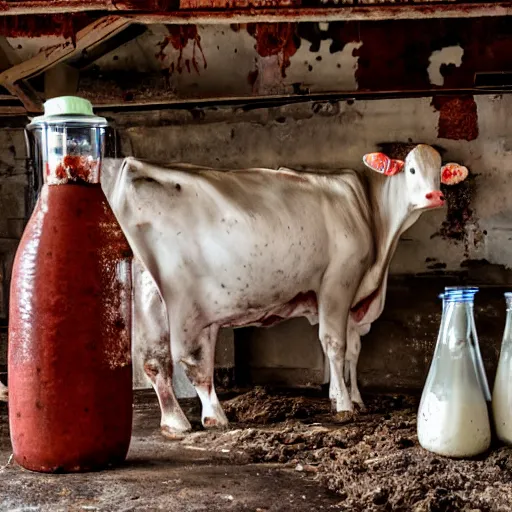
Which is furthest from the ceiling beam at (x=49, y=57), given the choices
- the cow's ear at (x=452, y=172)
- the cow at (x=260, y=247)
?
the cow's ear at (x=452, y=172)

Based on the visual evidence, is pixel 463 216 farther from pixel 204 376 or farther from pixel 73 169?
pixel 73 169

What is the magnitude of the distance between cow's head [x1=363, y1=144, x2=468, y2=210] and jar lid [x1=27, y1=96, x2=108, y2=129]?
2429 millimetres

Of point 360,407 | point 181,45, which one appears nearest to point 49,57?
point 181,45

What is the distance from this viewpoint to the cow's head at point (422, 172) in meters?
4.37

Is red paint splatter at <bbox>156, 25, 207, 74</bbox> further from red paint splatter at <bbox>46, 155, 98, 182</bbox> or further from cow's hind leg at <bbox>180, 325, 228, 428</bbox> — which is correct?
red paint splatter at <bbox>46, 155, 98, 182</bbox>

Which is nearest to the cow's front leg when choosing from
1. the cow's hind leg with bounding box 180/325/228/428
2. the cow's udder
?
the cow's udder

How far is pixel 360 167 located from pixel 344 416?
6.26ft

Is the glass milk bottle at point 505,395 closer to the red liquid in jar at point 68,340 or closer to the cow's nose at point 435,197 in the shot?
the red liquid in jar at point 68,340

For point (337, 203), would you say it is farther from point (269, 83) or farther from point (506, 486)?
point (506, 486)

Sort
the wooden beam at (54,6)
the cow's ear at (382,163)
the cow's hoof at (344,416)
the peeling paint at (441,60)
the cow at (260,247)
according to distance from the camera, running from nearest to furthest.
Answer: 1. the wooden beam at (54,6)
2. the cow at (260,247)
3. the cow's hoof at (344,416)
4. the cow's ear at (382,163)
5. the peeling paint at (441,60)

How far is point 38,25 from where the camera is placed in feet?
15.2

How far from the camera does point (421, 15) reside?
11.3 ft

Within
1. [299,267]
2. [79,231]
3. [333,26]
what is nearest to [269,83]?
[333,26]

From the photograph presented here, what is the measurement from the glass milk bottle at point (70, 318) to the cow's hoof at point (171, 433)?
40.0 inches
